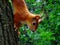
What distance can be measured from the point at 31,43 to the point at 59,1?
183 centimetres

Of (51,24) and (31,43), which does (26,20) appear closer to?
(51,24)

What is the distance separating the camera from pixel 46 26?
5109 mm

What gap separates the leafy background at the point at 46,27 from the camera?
14.5 feet

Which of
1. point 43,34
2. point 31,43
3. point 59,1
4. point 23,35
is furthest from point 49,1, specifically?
point 31,43

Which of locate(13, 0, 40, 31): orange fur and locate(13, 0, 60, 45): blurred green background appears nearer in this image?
locate(13, 0, 40, 31): orange fur

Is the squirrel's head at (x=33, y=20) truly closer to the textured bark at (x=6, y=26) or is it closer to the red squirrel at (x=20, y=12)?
the red squirrel at (x=20, y=12)

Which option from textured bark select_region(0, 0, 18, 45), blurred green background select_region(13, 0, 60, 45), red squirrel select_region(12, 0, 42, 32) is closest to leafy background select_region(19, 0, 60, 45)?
blurred green background select_region(13, 0, 60, 45)

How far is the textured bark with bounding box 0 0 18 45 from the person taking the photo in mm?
1928

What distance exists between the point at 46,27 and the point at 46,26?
3cm

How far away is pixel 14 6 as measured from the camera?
2.39m

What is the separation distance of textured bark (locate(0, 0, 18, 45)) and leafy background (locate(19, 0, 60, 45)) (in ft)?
7.44

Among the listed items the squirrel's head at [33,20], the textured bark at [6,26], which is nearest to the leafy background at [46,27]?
the squirrel's head at [33,20]

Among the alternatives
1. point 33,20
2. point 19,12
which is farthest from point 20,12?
point 33,20

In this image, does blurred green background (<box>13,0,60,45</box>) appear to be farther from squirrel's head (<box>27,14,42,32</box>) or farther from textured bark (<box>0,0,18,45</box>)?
textured bark (<box>0,0,18,45</box>)
